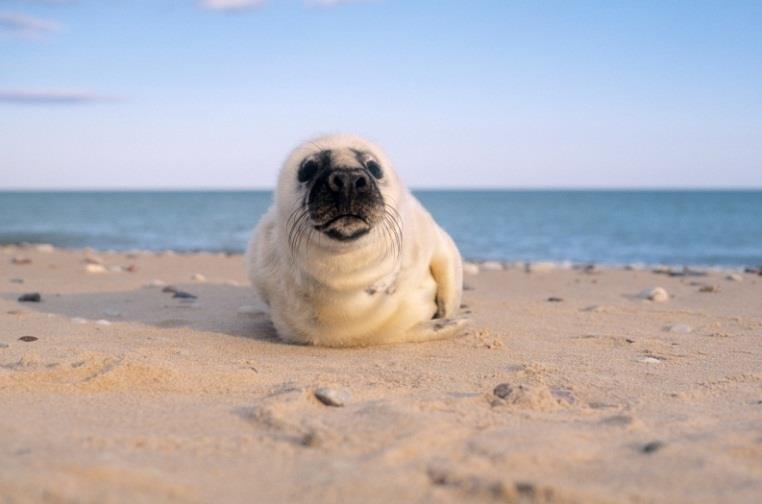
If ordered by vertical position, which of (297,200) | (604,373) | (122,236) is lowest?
(122,236)

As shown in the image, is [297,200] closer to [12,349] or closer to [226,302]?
[12,349]

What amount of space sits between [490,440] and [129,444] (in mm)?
1012

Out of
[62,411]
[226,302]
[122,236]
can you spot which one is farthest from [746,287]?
[122,236]

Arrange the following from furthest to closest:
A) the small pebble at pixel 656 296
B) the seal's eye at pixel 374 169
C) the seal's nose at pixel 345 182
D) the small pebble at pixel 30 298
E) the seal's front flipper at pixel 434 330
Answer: the small pebble at pixel 656 296, the small pebble at pixel 30 298, the seal's front flipper at pixel 434 330, the seal's eye at pixel 374 169, the seal's nose at pixel 345 182

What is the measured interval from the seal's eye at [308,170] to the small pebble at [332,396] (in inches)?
61.3

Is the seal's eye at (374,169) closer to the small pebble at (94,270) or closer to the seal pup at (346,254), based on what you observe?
the seal pup at (346,254)

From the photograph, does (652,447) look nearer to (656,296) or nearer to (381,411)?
(381,411)

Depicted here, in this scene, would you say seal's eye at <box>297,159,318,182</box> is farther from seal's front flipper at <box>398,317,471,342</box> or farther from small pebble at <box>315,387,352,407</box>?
small pebble at <box>315,387,352,407</box>

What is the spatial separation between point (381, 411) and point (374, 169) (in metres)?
1.92

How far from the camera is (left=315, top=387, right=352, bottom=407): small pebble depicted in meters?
2.67

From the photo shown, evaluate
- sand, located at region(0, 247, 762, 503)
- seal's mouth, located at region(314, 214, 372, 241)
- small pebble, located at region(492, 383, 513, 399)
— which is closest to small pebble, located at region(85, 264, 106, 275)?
sand, located at region(0, 247, 762, 503)

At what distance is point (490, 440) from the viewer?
7.17ft

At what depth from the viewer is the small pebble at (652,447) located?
213cm

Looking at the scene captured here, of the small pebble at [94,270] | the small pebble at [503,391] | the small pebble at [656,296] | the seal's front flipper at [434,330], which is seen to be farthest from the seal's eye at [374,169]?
the small pebble at [94,270]
